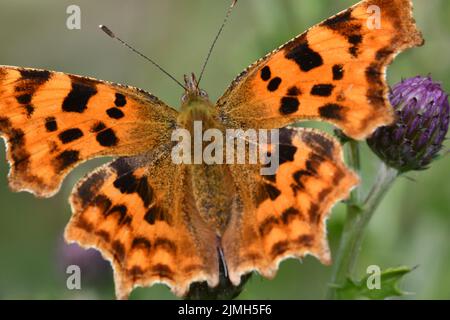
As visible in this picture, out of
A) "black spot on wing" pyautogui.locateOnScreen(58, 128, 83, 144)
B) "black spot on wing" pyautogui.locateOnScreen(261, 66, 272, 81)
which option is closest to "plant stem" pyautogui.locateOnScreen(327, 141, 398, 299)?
"black spot on wing" pyautogui.locateOnScreen(261, 66, 272, 81)

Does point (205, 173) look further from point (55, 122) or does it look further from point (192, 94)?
point (55, 122)

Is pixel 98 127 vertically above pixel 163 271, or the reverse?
pixel 98 127

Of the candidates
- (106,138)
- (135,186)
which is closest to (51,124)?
(106,138)

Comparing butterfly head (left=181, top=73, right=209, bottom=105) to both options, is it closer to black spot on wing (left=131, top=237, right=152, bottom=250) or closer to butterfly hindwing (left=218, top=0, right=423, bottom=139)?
butterfly hindwing (left=218, top=0, right=423, bottom=139)

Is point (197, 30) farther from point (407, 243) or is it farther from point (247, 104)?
point (247, 104)

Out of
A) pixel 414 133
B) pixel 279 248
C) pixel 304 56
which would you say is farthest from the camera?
pixel 414 133
